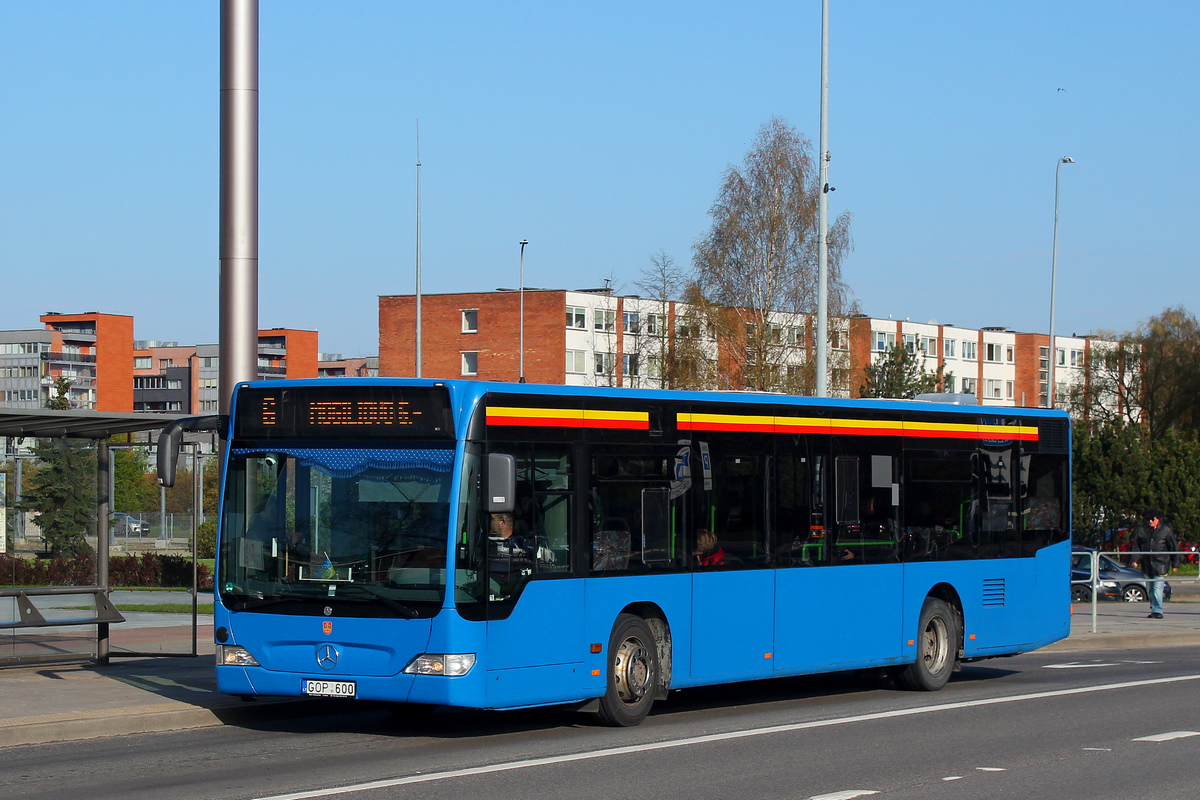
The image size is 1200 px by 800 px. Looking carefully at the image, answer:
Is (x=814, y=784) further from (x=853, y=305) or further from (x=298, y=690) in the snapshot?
(x=853, y=305)

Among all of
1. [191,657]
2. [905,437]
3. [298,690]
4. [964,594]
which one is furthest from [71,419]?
[964,594]

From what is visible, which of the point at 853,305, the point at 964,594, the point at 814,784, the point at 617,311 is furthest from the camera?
the point at 617,311

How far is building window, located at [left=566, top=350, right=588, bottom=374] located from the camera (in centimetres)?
8994

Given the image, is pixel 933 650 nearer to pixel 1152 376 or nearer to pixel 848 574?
pixel 848 574

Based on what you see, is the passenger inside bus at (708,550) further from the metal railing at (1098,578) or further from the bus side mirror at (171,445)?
the metal railing at (1098,578)

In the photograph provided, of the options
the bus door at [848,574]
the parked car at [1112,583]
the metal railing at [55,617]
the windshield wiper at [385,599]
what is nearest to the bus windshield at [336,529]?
the windshield wiper at [385,599]

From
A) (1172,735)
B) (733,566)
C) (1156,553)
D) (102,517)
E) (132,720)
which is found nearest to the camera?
(132,720)

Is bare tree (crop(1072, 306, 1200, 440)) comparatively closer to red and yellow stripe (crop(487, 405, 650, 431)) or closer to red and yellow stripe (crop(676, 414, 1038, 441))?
red and yellow stripe (crop(676, 414, 1038, 441))

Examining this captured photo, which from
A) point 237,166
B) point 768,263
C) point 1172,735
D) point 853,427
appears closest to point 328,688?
point 853,427

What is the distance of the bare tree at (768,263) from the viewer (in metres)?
52.1

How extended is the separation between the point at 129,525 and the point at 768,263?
36019mm

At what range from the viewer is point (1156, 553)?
26031 mm

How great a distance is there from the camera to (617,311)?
9162cm

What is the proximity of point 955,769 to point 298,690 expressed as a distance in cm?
478
